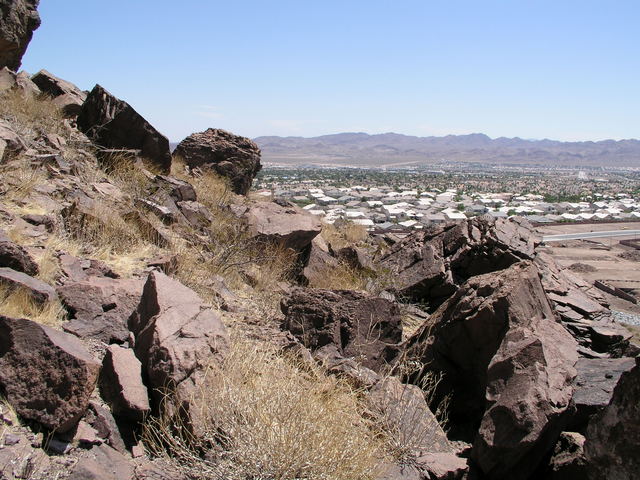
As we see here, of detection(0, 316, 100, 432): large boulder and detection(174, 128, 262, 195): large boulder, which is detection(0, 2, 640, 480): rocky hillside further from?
detection(174, 128, 262, 195): large boulder

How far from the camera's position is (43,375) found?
300 centimetres

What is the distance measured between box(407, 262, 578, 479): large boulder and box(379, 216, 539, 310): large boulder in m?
2.59

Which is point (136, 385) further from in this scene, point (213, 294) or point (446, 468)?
point (213, 294)

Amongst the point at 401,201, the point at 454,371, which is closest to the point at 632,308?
the point at 454,371

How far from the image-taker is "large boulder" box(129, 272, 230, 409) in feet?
11.4

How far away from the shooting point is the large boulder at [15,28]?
993 cm

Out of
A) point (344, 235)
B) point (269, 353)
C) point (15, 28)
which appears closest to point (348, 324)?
point (269, 353)

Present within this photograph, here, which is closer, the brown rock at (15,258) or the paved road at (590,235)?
the brown rock at (15,258)

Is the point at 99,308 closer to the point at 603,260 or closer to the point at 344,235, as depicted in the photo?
the point at 344,235

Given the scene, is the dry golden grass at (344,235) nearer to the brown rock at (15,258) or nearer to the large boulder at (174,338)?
the large boulder at (174,338)

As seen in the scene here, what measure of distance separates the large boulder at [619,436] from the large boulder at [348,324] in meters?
2.31

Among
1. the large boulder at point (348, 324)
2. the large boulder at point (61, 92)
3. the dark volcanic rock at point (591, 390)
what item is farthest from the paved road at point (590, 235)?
the dark volcanic rock at point (591, 390)

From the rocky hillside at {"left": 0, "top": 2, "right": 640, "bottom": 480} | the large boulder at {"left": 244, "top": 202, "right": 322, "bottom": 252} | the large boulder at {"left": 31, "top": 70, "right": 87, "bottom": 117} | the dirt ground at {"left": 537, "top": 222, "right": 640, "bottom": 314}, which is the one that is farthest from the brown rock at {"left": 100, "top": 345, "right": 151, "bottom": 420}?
the dirt ground at {"left": 537, "top": 222, "right": 640, "bottom": 314}

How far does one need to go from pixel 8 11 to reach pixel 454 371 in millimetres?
10250
